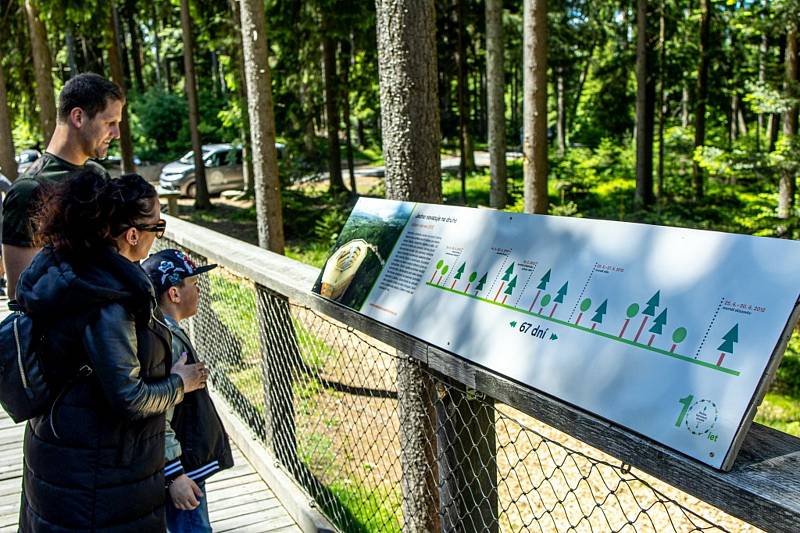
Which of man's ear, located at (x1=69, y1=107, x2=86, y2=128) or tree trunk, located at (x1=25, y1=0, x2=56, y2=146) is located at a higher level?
tree trunk, located at (x1=25, y1=0, x2=56, y2=146)

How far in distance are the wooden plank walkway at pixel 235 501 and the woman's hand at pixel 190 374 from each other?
154cm

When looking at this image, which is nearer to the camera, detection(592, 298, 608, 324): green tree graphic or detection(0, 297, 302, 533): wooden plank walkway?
detection(592, 298, 608, 324): green tree graphic

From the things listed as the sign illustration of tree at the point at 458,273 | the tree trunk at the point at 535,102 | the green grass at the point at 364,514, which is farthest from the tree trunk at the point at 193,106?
the sign illustration of tree at the point at 458,273

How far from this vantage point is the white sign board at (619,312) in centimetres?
128

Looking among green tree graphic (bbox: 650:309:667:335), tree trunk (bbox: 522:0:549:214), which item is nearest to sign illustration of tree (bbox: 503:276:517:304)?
green tree graphic (bbox: 650:309:667:335)

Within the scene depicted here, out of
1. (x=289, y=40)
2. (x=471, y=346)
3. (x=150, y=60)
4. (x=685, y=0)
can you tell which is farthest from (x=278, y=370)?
(x=150, y=60)

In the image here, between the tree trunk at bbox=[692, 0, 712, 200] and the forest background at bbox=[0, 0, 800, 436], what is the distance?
58mm

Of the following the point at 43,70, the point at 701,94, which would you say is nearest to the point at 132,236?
the point at 43,70

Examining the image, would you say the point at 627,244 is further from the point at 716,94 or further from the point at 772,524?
the point at 716,94

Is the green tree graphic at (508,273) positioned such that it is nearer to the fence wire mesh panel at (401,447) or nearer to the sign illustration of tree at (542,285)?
the sign illustration of tree at (542,285)

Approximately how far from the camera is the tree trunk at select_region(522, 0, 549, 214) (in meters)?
10.4

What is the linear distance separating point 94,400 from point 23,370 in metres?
0.20

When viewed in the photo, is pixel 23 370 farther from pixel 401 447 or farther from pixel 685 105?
pixel 685 105

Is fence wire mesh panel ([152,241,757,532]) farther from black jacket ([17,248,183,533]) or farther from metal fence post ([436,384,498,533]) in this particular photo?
black jacket ([17,248,183,533])
